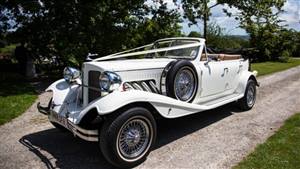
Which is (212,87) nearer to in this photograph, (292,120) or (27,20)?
(292,120)

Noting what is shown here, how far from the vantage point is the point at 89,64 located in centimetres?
487

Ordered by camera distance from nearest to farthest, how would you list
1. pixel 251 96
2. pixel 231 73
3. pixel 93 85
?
pixel 93 85, pixel 231 73, pixel 251 96

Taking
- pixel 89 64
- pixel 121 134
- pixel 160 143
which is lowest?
pixel 160 143

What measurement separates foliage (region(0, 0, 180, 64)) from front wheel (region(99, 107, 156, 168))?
580 centimetres

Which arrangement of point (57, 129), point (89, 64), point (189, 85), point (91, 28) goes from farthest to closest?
point (91, 28), point (57, 129), point (189, 85), point (89, 64)

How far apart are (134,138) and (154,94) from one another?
2.24 feet

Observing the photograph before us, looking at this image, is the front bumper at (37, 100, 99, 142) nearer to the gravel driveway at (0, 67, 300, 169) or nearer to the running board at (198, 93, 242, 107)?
the gravel driveway at (0, 67, 300, 169)

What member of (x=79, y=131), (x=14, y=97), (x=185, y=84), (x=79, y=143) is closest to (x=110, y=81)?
(x=79, y=131)

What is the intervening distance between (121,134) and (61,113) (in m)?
1.17

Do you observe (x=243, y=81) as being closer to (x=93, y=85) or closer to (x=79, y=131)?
(x=93, y=85)

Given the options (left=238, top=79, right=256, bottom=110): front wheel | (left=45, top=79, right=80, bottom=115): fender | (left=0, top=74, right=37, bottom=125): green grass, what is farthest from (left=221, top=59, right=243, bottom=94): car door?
(left=0, top=74, right=37, bottom=125): green grass

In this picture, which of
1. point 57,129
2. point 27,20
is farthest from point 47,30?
point 57,129

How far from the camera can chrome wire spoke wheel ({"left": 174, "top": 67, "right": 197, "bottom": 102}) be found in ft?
17.2

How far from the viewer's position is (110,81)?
438cm
